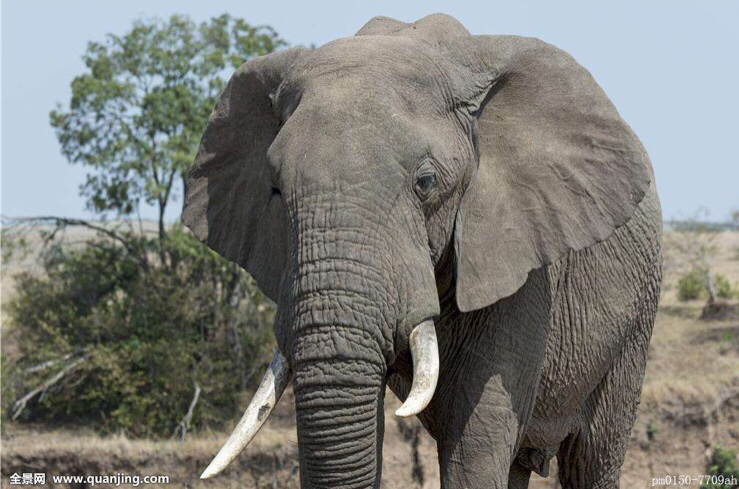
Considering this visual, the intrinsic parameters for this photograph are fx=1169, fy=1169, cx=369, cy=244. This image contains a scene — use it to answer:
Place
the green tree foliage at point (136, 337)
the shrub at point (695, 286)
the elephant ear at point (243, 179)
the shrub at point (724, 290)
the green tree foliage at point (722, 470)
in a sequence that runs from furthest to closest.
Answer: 1. the shrub at point (695, 286)
2. the shrub at point (724, 290)
3. the green tree foliage at point (136, 337)
4. the green tree foliage at point (722, 470)
5. the elephant ear at point (243, 179)

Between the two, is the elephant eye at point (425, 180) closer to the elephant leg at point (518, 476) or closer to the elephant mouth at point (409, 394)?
the elephant mouth at point (409, 394)

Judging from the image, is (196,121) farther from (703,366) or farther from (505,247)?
(505,247)

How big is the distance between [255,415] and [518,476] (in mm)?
2744

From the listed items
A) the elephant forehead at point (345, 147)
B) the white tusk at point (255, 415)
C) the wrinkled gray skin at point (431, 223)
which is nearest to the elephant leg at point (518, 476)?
the wrinkled gray skin at point (431, 223)

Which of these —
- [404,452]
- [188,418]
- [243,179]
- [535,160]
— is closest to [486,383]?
[535,160]

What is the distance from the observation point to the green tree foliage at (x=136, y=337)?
1530 cm

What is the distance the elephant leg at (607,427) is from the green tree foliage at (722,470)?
4.51 m

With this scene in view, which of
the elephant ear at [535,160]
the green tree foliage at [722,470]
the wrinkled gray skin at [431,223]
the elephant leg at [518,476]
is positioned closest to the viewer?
the wrinkled gray skin at [431,223]

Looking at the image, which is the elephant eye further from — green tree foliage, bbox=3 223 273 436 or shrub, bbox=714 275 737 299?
shrub, bbox=714 275 737 299

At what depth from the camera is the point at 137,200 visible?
53.5 ft

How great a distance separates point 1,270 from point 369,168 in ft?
40.9

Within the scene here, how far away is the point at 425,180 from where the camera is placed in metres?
4.13

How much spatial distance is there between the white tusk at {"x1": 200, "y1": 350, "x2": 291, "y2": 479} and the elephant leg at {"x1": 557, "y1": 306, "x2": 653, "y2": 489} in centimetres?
249

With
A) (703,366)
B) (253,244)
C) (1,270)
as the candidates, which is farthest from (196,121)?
(253,244)
